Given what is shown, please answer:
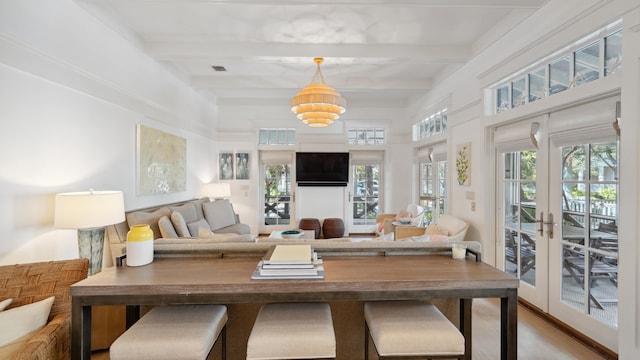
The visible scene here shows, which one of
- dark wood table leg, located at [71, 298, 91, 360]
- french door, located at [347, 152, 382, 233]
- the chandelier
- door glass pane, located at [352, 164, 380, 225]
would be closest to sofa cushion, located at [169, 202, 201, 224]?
the chandelier

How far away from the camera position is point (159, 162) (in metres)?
3.80

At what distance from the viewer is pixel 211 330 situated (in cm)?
132

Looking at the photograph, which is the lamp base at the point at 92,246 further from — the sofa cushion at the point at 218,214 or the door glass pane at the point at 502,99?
the door glass pane at the point at 502,99

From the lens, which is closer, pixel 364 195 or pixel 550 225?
pixel 550 225

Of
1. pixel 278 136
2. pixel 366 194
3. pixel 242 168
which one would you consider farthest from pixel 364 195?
pixel 242 168

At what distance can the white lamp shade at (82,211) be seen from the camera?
2.03m

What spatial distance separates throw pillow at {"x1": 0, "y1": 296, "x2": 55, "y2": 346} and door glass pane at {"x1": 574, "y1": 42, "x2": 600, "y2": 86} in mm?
3865

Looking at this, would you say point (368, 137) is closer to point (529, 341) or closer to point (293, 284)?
point (529, 341)

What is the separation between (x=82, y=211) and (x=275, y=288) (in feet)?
5.63

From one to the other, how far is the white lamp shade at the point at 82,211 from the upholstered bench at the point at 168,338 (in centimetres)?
115

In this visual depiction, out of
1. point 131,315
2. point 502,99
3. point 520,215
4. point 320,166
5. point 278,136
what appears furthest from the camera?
point 278,136

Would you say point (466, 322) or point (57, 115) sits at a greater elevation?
point (57, 115)

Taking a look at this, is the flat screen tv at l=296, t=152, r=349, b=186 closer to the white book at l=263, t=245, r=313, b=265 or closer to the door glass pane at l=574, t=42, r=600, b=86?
the door glass pane at l=574, t=42, r=600, b=86

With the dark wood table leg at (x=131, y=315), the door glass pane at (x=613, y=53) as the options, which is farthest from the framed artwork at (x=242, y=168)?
the door glass pane at (x=613, y=53)
